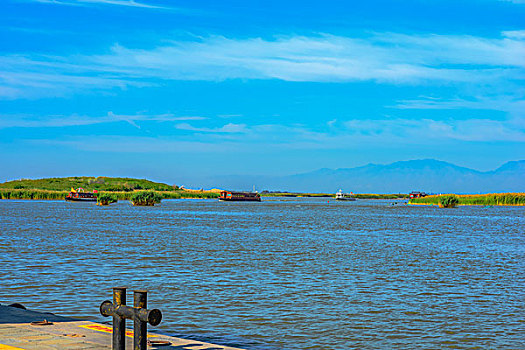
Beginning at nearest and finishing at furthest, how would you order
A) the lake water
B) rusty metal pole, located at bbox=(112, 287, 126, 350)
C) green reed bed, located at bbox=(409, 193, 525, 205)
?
rusty metal pole, located at bbox=(112, 287, 126, 350)
the lake water
green reed bed, located at bbox=(409, 193, 525, 205)

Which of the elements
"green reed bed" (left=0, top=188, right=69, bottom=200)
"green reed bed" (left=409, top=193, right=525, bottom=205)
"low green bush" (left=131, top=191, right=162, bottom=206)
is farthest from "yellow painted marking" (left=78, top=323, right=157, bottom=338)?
"green reed bed" (left=0, top=188, right=69, bottom=200)

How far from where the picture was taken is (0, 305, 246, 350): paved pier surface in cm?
1026

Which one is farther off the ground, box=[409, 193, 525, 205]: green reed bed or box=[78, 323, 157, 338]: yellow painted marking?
box=[409, 193, 525, 205]: green reed bed

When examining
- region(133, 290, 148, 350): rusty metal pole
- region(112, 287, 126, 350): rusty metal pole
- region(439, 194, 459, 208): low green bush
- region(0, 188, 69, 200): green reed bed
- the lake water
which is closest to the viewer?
region(133, 290, 148, 350): rusty metal pole

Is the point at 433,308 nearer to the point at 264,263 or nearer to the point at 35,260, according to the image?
the point at 264,263

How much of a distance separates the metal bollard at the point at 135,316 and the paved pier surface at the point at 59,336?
0.81 m

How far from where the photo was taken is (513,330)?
1472cm

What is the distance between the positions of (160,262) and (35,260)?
17.9 ft

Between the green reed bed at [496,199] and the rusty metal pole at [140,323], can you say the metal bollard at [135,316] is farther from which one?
the green reed bed at [496,199]

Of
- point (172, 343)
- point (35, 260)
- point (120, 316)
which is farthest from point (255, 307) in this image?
point (35, 260)

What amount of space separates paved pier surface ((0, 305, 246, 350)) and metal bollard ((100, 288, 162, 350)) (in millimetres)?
810

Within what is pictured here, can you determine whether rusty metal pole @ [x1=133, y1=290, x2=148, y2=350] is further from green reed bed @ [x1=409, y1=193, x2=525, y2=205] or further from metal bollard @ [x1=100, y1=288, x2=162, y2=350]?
green reed bed @ [x1=409, y1=193, x2=525, y2=205]

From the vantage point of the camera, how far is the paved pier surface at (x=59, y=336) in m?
10.3

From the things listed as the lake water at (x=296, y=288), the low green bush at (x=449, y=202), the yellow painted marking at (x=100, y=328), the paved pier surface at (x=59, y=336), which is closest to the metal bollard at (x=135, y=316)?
the paved pier surface at (x=59, y=336)
